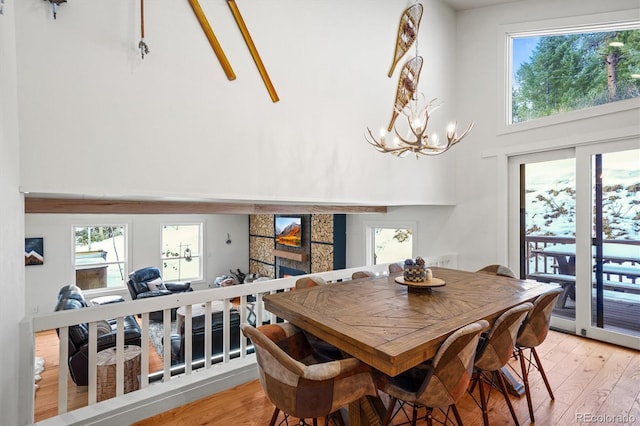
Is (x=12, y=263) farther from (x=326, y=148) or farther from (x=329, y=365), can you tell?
(x=326, y=148)

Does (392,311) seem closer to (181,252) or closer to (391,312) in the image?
(391,312)

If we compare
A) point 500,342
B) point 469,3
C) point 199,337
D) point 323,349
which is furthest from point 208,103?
point 469,3

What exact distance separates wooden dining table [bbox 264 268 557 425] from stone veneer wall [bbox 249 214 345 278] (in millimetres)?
3853

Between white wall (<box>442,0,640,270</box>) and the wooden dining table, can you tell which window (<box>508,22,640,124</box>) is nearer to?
white wall (<box>442,0,640,270</box>)

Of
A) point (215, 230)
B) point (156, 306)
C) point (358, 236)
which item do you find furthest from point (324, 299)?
point (215, 230)

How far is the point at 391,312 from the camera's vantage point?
1841 millimetres

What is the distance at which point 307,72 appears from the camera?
295 cm

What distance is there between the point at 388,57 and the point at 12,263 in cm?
368

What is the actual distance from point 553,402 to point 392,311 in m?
1.50

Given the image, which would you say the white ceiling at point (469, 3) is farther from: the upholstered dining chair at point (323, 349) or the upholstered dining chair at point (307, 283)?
the upholstered dining chair at point (323, 349)

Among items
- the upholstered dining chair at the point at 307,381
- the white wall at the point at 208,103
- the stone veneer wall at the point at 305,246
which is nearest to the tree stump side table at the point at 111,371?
the white wall at the point at 208,103

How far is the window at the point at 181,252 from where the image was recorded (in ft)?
26.5

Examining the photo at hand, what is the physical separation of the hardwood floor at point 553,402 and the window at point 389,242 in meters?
2.65

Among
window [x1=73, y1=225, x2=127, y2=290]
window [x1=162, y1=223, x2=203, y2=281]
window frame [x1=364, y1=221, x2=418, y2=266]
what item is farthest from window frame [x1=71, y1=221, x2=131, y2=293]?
window frame [x1=364, y1=221, x2=418, y2=266]
